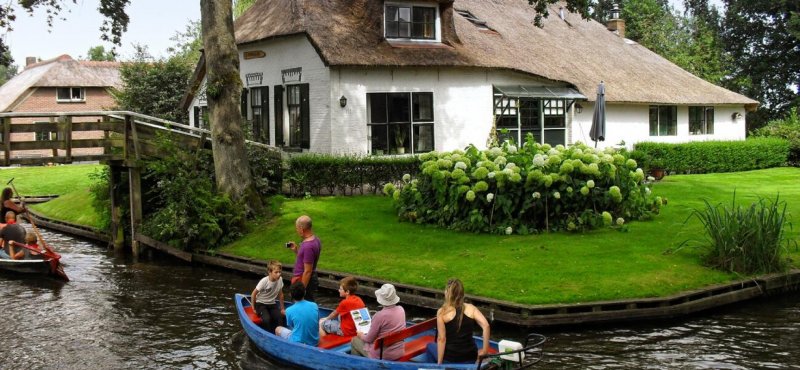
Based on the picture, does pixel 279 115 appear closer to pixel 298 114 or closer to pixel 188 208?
pixel 298 114

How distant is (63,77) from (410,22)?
130ft

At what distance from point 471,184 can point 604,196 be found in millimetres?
3170

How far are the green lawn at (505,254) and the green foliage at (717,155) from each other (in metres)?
11.3

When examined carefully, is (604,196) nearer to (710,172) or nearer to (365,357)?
(365,357)

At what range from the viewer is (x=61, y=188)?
128 ft

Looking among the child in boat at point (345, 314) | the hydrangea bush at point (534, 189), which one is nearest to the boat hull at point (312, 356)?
the child in boat at point (345, 314)

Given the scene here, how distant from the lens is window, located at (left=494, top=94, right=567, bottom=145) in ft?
103

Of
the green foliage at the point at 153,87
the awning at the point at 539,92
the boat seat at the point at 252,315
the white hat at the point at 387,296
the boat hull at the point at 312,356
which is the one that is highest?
the green foliage at the point at 153,87

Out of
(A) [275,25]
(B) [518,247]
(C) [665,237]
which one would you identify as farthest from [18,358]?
(A) [275,25]

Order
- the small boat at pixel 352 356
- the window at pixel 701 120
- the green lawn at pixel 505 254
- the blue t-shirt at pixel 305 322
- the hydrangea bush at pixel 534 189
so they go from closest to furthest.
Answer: the small boat at pixel 352 356 → the blue t-shirt at pixel 305 322 → the green lawn at pixel 505 254 → the hydrangea bush at pixel 534 189 → the window at pixel 701 120

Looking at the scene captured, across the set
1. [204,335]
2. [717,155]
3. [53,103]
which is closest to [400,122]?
[204,335]

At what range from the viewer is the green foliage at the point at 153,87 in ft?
148

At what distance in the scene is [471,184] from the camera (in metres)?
20.5

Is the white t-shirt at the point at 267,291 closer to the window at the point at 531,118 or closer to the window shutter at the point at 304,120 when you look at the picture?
the window shutter at the point at 304,120
